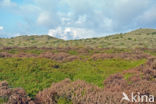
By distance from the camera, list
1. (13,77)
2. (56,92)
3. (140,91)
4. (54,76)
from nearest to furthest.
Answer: (140,91)
(56,92)
(13,77)
(54,76)

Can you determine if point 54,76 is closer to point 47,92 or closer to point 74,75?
point 74,75

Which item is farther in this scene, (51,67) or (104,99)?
(51,67)

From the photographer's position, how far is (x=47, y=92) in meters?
6.09

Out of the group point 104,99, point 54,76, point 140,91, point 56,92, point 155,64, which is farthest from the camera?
point 155,64

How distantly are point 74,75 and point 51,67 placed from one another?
2.07 meters

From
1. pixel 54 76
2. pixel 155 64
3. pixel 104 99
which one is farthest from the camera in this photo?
pixel 155 64

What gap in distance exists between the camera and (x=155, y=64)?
1206 cm

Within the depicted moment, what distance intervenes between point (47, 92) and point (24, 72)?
504 cm

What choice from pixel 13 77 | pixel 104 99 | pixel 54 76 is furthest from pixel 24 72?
pixel 104 99

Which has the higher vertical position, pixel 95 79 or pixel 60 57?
pixel 60 57

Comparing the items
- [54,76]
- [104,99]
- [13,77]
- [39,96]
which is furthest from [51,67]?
[104,99]

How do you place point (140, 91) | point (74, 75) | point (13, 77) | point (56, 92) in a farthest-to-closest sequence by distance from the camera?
point (74, 75) < point (13, 77) < point (56, 92) < point (140, 91)

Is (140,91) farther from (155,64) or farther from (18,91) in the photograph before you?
(155,64)

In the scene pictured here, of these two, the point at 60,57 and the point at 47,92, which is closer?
→ the point at 47,92
